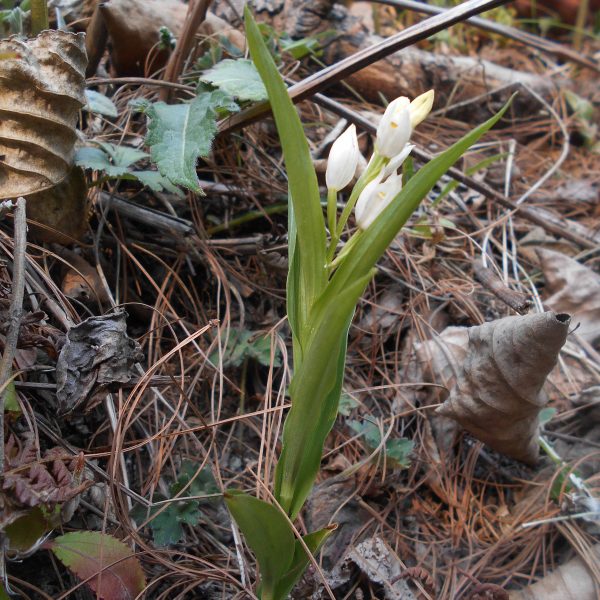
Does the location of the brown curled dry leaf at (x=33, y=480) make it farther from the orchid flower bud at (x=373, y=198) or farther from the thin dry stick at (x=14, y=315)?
the orchid flower bud at (x=373, y=198)

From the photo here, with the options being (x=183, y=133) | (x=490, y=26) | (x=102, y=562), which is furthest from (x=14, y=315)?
(x=490, y=26)

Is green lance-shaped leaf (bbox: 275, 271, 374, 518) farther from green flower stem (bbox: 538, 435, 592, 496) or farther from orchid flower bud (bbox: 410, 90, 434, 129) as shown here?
green flower stem (bbox: 538, 435, 592, 496)

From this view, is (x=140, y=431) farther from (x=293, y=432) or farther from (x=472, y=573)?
(x=472, y=573)

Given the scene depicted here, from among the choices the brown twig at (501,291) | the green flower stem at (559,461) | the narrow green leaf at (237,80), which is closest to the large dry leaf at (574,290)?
the brown twig at (501,291)

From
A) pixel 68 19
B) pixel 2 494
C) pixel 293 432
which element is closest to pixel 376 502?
pixel 293 432

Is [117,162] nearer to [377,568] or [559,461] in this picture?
[377,568]

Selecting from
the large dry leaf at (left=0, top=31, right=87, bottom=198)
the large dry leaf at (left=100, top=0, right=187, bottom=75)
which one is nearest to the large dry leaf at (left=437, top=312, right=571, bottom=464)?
the large dry leaf at (left=0, top=31, right=87, bottom=198)

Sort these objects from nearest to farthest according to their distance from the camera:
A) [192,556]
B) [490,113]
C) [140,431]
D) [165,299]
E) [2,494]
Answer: [2,494], [192,556], [140,431], [165,299], [490,113]
